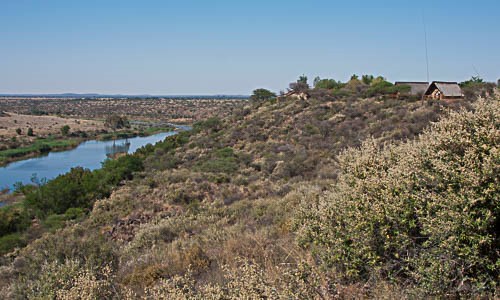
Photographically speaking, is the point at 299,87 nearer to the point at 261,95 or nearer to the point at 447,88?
the point at 261,95

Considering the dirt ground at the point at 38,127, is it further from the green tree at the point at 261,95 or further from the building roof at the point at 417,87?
the building roof at the point at 417,87

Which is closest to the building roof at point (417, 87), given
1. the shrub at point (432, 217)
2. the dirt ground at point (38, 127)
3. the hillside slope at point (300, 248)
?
the hillside slope at point (300, 248)

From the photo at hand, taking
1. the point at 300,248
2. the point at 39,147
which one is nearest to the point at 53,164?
the point at 39,147

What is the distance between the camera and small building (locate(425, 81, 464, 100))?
24.2 m

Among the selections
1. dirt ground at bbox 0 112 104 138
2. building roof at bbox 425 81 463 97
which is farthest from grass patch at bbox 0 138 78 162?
building roof at bbox 425 81 463 97

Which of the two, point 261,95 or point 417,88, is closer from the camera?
point 417,88

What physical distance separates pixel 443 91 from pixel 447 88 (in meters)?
0.64

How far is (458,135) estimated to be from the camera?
13.3ft

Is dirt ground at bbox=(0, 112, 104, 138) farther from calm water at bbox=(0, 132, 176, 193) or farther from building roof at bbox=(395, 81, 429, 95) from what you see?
A: building roof at bbox=(395, 81, 429, 95)

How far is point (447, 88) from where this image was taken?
82.3ft

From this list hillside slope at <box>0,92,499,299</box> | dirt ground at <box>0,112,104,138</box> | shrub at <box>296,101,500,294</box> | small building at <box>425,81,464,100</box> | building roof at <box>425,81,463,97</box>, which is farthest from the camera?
dirt ground at <box>0,112,104,138</box>

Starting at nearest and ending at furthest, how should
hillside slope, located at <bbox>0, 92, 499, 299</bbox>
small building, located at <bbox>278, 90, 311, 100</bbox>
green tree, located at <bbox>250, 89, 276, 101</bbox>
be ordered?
hillside slope, located at <bbox>0, 92, 499, 299</bbox> → small building, located at <bbox>278, 90, 311, 100</bbox> → green tree, located at <bbox>250, 89, 276, 101</bbox>

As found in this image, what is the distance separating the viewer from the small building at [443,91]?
951 inches

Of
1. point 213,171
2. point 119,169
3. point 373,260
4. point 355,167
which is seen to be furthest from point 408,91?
point 373,260
